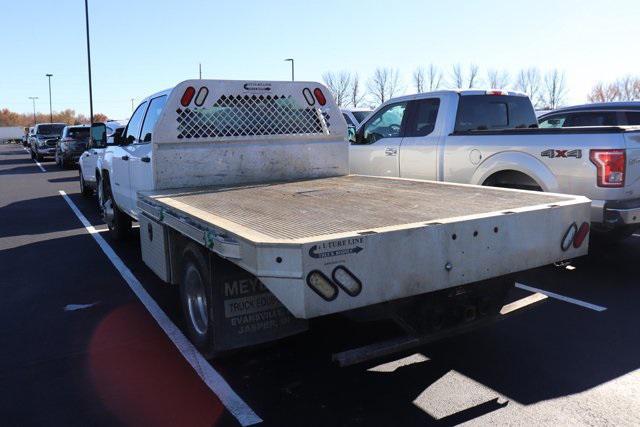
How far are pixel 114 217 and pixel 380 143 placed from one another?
413 cm

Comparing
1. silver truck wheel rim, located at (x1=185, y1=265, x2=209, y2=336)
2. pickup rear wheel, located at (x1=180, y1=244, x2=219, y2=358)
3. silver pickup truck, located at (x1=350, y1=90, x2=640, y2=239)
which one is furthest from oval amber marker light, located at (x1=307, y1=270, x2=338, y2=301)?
silver pickup truck, located at (x1=350, y1=90, x2=640, y2=239)

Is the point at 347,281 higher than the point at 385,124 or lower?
lower

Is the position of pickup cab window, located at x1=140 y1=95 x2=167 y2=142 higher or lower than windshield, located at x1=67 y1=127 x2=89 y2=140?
lower

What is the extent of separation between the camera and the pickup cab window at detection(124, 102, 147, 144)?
7023 mm

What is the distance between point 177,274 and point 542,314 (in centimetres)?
328

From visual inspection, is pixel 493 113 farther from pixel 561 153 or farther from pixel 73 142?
pixel 73 142

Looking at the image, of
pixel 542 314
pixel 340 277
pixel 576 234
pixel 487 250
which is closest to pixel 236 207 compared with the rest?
pixel 340 277

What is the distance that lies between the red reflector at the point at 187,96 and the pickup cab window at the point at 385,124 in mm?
3349

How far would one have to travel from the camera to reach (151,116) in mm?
6531

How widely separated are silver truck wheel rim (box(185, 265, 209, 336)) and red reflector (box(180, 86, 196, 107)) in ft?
7.03

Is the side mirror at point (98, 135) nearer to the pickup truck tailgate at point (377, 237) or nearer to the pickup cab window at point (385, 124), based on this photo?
the pickup cab window at point (385, 124)

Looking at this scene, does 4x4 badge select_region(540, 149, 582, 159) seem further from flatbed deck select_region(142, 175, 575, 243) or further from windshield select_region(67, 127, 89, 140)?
windshield select_region(67, 127, 89, 140)

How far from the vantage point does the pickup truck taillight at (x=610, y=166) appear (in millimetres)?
5535

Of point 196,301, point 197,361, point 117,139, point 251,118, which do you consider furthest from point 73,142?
point 197,361
